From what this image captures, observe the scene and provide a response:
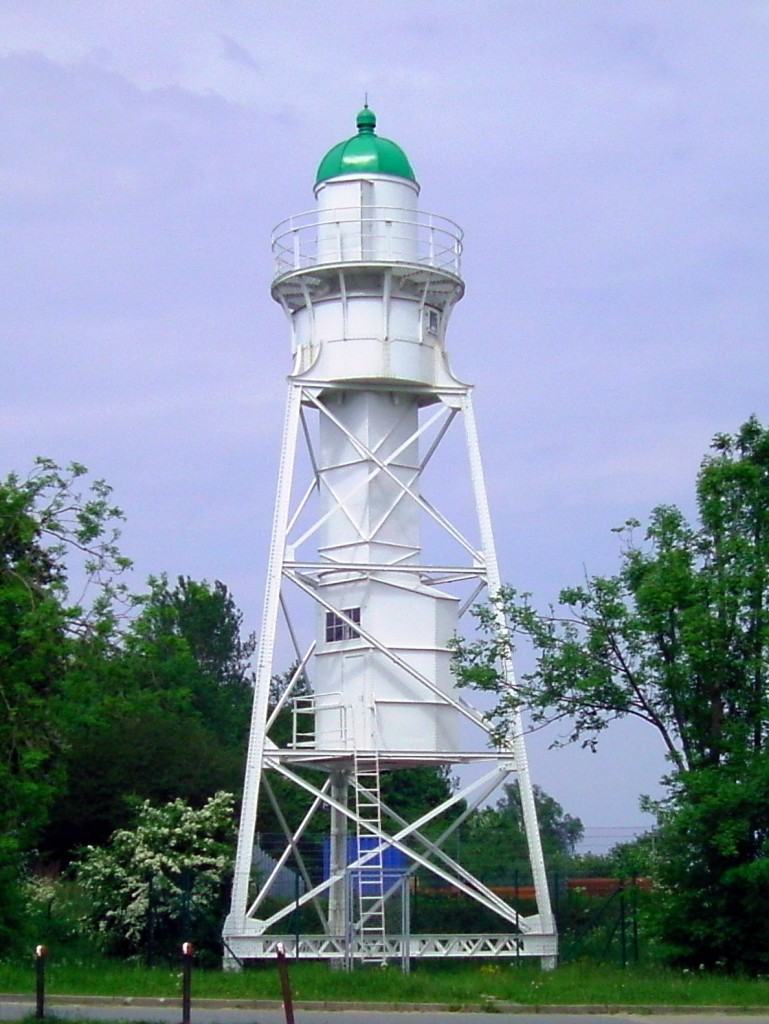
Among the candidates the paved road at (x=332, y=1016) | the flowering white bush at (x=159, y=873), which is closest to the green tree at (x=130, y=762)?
the flowering white bush at (x=159, y=873)

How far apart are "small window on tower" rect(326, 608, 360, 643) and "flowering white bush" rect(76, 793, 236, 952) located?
5473mm

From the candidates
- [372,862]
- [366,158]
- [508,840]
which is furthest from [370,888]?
[508,840]

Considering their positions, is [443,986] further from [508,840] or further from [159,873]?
[508,840]

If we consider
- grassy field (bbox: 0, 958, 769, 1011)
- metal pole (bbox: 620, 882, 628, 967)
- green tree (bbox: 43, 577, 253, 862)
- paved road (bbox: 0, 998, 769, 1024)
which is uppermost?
green tree (bbox: 43, 577, 253, 862)

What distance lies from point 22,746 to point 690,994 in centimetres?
1326

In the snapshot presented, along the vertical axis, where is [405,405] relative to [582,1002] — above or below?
above

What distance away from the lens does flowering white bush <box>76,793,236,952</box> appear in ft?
118

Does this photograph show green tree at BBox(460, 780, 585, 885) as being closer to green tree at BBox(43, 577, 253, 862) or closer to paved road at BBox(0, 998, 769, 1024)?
green tree at BBox(43, 577, 253, 862)

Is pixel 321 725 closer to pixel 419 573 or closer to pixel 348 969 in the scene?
pixel 419 573

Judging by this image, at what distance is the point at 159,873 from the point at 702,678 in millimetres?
14257

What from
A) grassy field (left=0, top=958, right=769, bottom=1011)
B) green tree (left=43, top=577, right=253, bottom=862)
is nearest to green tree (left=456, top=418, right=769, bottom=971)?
grassy field (left=0, top=958, right=769, bottom=1011)

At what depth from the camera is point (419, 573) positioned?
116 ft

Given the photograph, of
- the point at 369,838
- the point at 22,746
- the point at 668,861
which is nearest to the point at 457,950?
the point at 369,838

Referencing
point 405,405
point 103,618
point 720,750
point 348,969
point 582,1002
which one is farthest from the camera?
point 405,405
